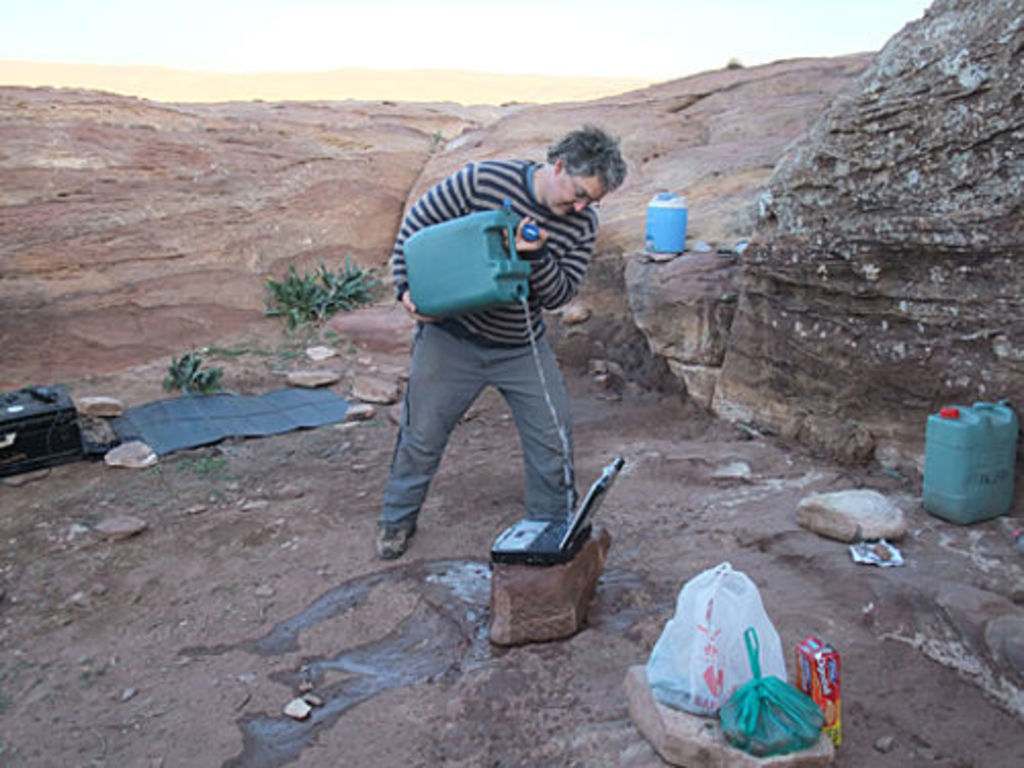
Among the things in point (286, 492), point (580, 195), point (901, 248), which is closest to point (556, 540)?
point (580, 195)

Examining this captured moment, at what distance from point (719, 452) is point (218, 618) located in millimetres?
2424

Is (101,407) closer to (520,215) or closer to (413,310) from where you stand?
(413,310)

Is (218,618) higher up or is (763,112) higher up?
(763,112)

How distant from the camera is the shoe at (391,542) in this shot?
330 centimetres

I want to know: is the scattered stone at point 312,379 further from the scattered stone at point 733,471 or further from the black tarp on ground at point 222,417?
the scattered stone at point 733,471

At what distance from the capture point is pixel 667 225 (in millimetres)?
5129

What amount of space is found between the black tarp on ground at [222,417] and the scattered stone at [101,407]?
0.21 feet

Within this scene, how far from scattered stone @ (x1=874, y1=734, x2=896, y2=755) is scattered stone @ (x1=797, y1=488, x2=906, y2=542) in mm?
1050

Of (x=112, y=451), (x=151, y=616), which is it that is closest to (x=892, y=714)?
(x=151, y=616)

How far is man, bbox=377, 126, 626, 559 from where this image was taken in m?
2.78

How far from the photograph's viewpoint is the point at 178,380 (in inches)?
228

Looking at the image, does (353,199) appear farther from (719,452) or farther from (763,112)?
(719,452)

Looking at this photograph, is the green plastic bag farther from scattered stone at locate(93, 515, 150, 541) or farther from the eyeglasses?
scattered stone at locate(93, 515, 150, 541)

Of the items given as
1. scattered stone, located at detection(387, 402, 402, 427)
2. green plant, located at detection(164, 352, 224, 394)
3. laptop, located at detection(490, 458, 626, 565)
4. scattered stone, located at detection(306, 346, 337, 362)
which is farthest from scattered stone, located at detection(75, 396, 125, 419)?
laptop, located at detection(490, 458, 626, 565)
